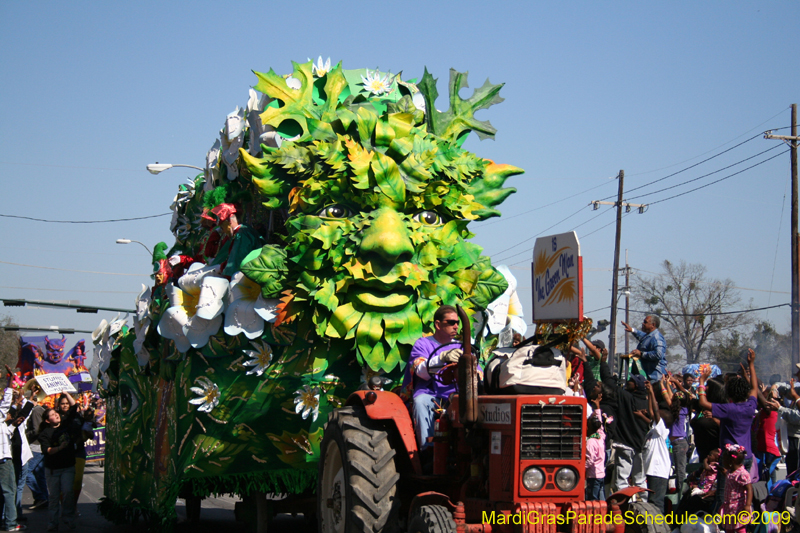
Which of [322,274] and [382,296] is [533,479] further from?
[322,274]

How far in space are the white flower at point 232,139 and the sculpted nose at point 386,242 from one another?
2.58m

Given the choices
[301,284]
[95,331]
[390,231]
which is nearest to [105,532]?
[95,331]

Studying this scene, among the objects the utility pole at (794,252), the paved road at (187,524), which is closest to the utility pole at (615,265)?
the utility pole at (794,252)

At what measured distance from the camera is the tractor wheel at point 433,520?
4.72m

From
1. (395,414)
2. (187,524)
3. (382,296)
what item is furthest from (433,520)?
(187,524)

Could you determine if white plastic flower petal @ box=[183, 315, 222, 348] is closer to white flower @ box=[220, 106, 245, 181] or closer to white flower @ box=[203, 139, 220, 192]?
white flower @ box=[220, 106, 245, 181]

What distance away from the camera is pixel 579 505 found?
16.0 feet

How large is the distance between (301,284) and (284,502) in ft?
7.86

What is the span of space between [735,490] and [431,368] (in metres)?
3.41

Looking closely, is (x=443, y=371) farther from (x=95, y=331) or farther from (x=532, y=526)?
(x=95, y=331)

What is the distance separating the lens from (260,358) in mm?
7980

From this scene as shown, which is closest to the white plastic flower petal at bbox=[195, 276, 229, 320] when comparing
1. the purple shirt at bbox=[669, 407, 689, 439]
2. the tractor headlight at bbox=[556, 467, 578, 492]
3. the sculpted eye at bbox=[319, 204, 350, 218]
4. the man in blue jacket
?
the sculpted eye at bbox=[319, 204, 350, 218]

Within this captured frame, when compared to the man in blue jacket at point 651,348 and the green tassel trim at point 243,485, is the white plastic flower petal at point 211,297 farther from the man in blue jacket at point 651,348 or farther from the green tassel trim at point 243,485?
the man in blue jacket at point 651,348

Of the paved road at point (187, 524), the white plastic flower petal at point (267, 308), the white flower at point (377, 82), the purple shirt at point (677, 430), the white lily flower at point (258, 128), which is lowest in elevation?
the paved road at point (187, 524)
